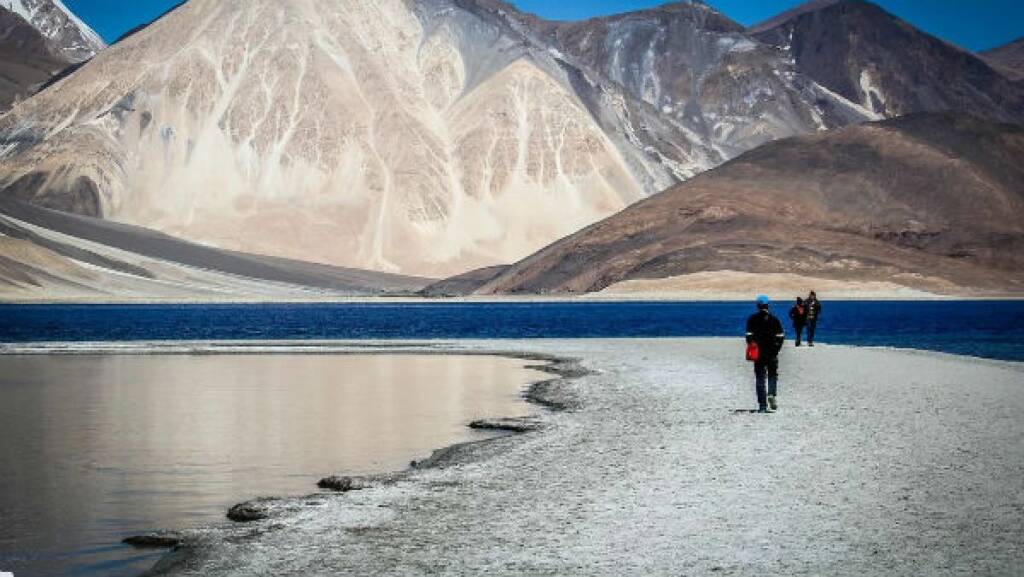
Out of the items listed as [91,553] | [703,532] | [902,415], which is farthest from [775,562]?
[902,415]

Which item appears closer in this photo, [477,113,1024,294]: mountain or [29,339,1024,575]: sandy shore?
[29,339,1024,575]: sandy shore

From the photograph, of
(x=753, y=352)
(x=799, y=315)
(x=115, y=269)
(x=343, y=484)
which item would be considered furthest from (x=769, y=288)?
(x=343, y=484)

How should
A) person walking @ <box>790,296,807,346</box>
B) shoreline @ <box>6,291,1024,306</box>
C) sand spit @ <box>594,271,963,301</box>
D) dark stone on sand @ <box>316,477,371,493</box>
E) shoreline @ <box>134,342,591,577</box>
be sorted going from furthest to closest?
sand spit @ <box>594,271,963,301</box> → shoreline @ <box>6,291,1024,306</box> → person walking @ <box>790,296,807,346</box> → dark stone on sand @ <box>316,477,371,493</box> → shoreline @ <box>134,342,591,577</box>

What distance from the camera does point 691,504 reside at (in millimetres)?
14570

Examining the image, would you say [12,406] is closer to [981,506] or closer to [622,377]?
[622,377]

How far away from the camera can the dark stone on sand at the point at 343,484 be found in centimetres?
1704

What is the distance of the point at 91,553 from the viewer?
1380 centimetres

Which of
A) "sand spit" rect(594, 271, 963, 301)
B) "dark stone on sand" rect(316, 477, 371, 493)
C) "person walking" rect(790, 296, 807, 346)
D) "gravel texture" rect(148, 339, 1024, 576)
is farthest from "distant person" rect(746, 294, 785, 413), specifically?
"sand spit" rect(594, 271, 963, 301)

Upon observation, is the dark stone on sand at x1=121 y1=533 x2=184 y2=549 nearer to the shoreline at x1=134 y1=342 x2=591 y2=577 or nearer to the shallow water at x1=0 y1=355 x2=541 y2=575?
the shoreline at x1=134 y1=342 x2=591 y2=577

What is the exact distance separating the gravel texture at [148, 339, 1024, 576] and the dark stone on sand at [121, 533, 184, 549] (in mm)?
160

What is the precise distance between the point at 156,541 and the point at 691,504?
5.54 metres

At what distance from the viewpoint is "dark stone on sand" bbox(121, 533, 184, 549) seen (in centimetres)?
1401

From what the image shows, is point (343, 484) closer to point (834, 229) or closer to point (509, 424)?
point (509, 424)

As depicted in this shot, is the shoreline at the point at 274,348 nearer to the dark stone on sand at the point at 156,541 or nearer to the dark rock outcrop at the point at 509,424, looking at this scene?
the dark rock outcrop at the point at 509,424
